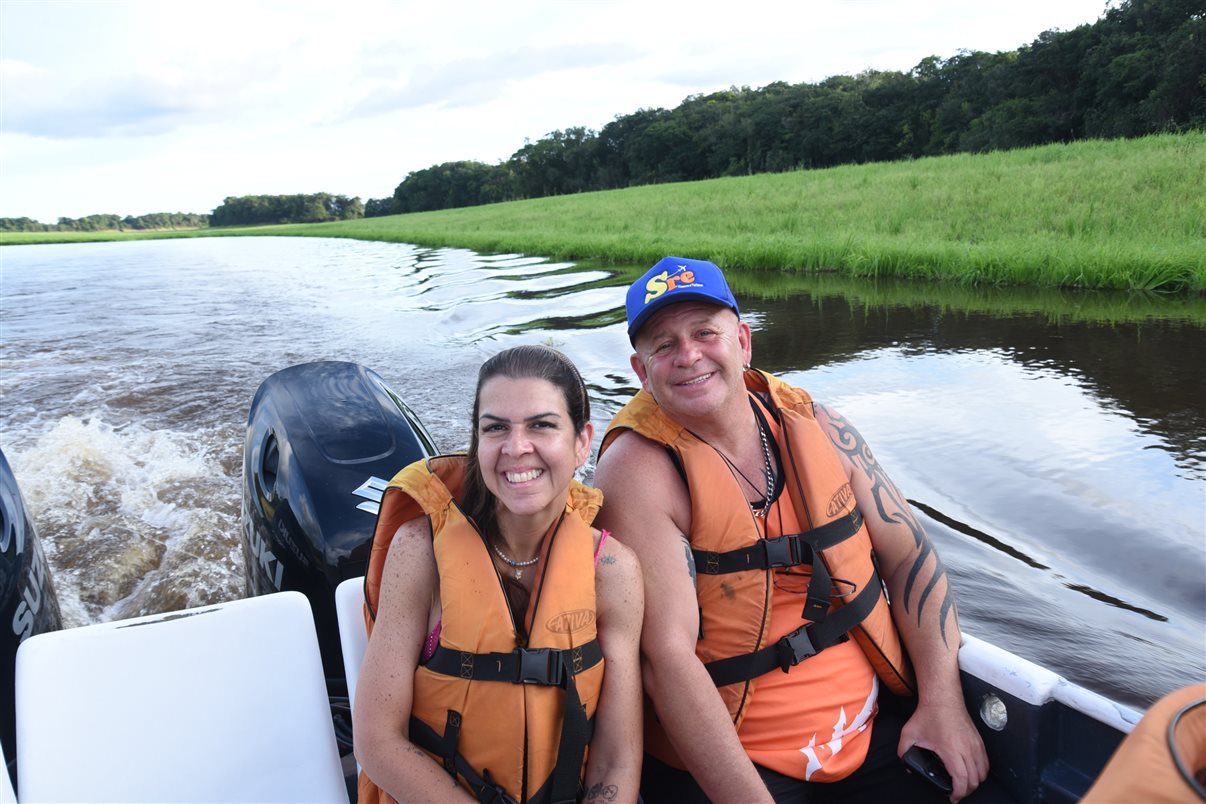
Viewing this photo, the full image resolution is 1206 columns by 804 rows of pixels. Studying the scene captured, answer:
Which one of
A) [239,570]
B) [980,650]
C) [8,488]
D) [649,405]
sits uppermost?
[649,405]

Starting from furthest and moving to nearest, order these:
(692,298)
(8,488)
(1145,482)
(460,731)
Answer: (1145,482)
(8,488)
(692,298)
(460,731)

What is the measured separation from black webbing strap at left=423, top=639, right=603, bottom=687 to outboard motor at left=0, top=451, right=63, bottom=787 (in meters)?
1.43

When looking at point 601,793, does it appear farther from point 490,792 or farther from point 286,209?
point 286,209

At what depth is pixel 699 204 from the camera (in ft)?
76.2

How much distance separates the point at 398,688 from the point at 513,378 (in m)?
0.70

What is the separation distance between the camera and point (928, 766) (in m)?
2.13

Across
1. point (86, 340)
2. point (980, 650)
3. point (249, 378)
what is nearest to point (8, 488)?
point (980, 650)

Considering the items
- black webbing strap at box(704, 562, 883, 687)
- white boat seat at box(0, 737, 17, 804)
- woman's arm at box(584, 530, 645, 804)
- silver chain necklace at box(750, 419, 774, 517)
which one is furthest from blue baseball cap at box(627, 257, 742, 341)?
white boat seat at box(0, 737, 17, 804)

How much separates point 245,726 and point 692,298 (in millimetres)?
1487

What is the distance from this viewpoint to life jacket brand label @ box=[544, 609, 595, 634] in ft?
6.05

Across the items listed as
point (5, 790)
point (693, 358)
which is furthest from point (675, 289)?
point (5, 790)

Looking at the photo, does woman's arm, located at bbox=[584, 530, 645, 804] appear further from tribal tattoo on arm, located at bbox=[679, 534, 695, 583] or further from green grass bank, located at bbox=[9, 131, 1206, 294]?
green grass bank, located at bbox=[9, 131, 1206, 294]

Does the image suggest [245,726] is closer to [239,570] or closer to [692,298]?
[692,298]

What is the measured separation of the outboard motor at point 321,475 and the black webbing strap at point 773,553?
4.67ft
